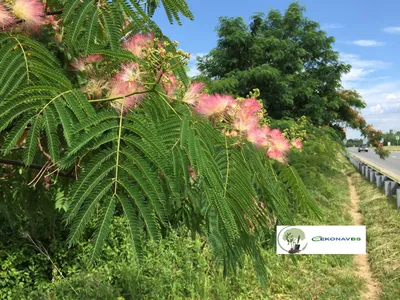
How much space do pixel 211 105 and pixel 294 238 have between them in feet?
3.06

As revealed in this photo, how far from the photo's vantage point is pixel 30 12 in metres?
1.24

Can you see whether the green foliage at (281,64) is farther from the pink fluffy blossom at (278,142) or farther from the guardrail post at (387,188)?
the pink fluffy blossom at (278,142)

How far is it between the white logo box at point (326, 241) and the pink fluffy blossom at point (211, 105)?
0.84 metres

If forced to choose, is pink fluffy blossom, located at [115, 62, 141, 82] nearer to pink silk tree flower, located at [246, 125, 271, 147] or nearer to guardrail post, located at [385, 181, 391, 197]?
pink silk tree flower, located at [246, 125, 271, 147]

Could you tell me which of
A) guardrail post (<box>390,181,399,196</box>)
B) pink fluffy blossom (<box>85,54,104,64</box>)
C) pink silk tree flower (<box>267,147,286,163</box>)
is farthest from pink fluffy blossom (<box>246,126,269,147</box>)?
guardrail post (<box>390,181,399,196</box>)

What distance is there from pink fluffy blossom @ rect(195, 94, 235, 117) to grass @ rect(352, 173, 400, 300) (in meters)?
3.65

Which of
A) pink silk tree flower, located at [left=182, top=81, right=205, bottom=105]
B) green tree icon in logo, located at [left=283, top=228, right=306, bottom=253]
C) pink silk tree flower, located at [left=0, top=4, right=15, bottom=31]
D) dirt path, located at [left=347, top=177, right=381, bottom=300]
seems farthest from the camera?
dirt path, located at [left=347, top=177, right=381, bottom=300]

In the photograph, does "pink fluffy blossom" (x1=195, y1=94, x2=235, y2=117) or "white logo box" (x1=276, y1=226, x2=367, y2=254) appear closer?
"pink fluffy blossom" (x1=195, y1=94, x2=235, y2=117)

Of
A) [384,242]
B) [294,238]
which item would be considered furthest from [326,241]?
[384,242]

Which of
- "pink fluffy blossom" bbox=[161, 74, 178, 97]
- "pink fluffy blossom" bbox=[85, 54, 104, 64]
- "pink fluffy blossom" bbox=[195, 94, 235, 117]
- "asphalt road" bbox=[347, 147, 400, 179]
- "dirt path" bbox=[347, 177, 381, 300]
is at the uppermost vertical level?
"asphalt road" bbox=[347, 147, 400, 179]

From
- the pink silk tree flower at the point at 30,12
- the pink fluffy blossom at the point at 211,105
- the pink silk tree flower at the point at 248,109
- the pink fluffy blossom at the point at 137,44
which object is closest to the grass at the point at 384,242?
the pink silk tree flower at the point at 248,109

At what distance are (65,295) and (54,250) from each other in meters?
0.85

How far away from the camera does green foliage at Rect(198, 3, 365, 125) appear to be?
888 cm

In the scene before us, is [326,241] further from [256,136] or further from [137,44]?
[137,44]
